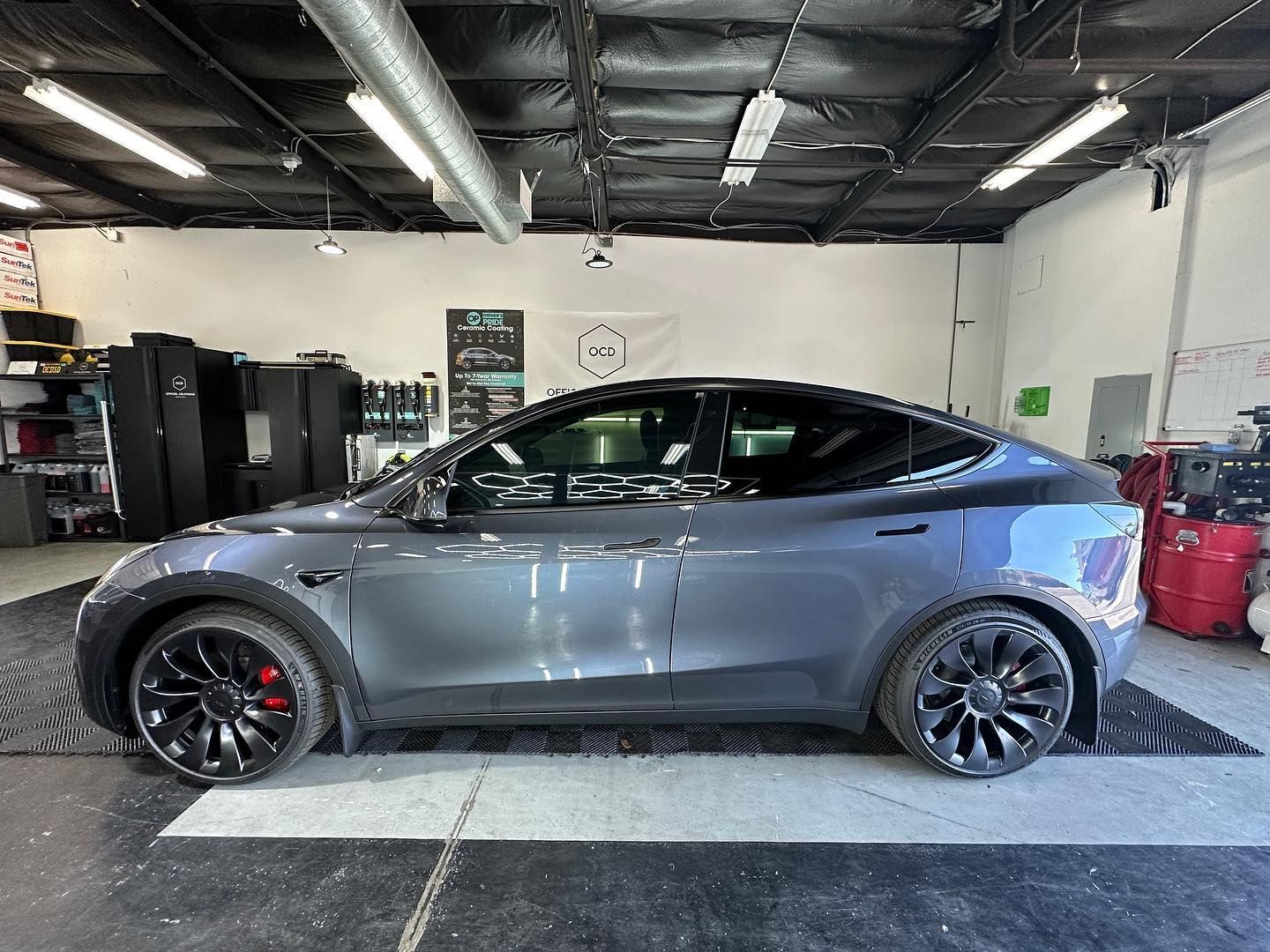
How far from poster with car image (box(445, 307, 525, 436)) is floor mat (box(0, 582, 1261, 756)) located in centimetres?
391

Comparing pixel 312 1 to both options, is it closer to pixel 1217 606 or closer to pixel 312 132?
pixel 312 132

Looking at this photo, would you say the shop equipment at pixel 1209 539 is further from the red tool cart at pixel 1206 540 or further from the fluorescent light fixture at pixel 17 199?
the fluorescent light fixture at pixel 17 199

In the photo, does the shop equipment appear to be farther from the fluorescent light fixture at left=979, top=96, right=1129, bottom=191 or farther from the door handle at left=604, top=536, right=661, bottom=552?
the door handle at left=604, top=536, right=661, bottom=552

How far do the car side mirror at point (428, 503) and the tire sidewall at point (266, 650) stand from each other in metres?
0.58

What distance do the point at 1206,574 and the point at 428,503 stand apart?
4508 mm

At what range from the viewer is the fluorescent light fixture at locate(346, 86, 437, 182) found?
2.99 m

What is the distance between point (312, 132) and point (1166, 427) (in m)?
6.97

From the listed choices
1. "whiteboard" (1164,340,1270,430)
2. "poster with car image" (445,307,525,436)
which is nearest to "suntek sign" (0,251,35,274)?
"poster with car image" (445,307,525,436)

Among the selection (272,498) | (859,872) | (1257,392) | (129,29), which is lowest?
(859,872)

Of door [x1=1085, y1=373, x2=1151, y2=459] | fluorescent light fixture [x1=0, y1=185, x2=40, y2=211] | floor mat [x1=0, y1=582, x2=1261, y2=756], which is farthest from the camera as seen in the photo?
fluorescent light fixture [x1=0, y1=185, x2=40, y2=211]

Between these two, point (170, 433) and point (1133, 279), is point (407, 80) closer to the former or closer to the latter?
point (170, 433)

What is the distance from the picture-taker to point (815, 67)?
3053mm

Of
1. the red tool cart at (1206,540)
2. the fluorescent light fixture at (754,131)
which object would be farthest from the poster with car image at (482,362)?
the red tool cart at (1206,540)

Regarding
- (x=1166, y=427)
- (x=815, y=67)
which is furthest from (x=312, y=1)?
(x=1166, y=427)
